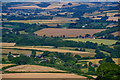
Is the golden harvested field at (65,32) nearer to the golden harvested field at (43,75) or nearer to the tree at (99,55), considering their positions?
the tree at (99,55)

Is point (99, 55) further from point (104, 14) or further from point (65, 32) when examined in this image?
point (104, 14)

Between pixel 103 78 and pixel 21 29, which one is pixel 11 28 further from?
pixel 103 78

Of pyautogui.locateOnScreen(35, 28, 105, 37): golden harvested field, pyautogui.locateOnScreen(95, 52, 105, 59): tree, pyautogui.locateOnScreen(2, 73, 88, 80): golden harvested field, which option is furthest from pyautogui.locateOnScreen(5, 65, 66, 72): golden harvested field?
pyautogui.locateOnScreen(35, 28, 105, 37): golden harvested field

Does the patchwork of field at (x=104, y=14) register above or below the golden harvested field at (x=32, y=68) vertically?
above

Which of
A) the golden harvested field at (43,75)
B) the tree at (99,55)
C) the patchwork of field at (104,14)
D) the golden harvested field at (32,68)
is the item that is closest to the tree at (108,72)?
the golden harvested field at (43,75)

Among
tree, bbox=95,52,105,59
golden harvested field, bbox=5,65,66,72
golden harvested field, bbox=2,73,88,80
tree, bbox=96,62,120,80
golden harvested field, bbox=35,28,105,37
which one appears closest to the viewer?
tree, bbox=96,62,120,80

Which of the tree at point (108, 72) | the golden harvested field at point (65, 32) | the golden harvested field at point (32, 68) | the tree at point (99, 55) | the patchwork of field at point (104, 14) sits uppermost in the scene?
the patchwork of field at point (104, 14)

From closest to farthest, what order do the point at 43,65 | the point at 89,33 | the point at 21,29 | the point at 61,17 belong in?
the point at 43,65 → the point at 89,33 → the point at 21,29 → the point at 61,17

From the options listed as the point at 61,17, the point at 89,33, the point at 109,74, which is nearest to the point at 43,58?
the point at 109,74

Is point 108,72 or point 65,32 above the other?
point 108,72

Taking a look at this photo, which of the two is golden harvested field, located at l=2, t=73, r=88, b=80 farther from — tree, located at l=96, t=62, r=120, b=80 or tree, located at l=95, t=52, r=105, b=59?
tree, located at l=95, t=52, r=105, b=59

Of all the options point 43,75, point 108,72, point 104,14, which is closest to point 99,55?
point 43,75
